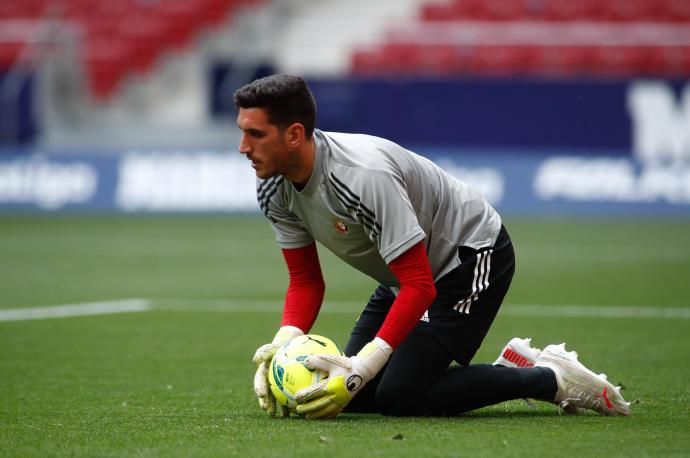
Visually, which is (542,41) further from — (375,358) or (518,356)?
(375,358)

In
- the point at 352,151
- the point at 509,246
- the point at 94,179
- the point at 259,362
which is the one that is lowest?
the point at 94,179

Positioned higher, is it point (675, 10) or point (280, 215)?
point (675, 10)

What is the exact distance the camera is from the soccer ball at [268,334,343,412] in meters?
5.75

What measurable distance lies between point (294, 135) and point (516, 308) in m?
6.03

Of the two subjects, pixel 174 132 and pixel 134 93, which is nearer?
pixel 174 132

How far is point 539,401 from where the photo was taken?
666cm

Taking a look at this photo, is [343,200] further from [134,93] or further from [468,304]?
[134,93]

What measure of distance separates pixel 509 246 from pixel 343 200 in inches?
45.3

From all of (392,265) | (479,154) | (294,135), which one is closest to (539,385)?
(392,265)

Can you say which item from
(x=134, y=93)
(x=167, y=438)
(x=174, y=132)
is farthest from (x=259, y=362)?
(x=134, y=93)

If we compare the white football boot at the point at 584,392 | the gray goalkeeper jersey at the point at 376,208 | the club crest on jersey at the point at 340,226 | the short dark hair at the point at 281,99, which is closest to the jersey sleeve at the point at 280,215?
the gray goalkeeper jersey at the point at 376,208

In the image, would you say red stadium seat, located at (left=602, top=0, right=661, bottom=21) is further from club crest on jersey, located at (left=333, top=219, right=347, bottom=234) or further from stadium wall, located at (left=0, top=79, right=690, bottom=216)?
club crest on jersey, located at (left=333, top=219, right=347, bottom=234)

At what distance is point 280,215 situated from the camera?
6.19m

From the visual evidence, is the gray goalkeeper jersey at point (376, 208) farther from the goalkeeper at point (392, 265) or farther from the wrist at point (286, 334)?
the wrist at point (286, 334)
